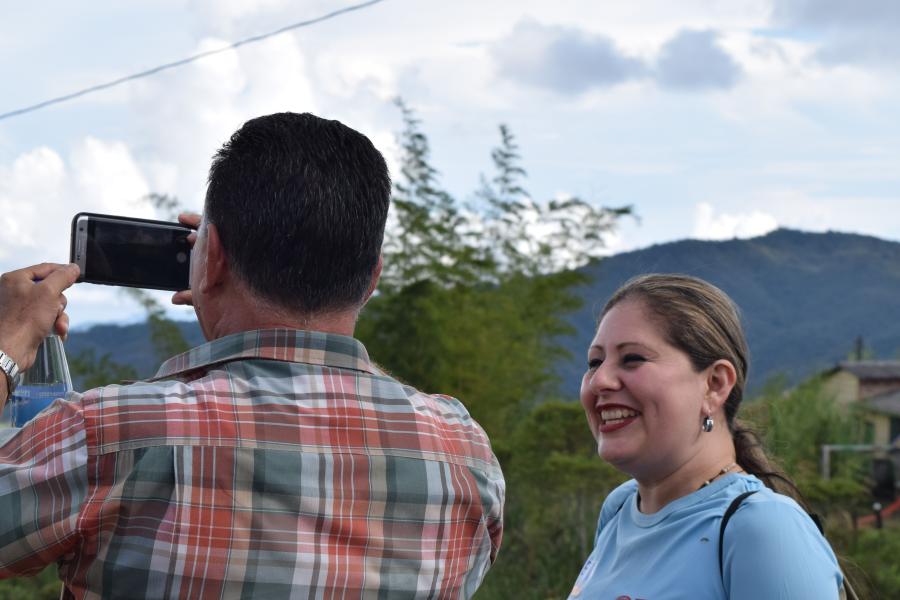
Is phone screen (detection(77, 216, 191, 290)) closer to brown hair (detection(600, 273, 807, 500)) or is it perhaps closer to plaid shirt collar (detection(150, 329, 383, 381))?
plaid shirt collar (detection(150, 329, 383, 381))

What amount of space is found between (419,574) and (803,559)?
64cm

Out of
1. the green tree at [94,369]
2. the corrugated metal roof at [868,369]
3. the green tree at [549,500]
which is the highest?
the green tree at [94,369]

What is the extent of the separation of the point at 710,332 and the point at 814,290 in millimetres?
26266

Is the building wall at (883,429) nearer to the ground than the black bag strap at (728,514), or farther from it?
nearer to the ground

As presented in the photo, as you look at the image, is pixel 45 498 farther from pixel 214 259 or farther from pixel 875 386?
pixel 875 386

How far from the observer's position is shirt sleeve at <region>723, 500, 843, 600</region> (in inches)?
69.4

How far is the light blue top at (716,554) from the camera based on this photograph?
5.82 feet

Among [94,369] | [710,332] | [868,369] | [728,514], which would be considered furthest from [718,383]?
[868,369]

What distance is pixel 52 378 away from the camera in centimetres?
166

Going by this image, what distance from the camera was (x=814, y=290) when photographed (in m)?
27.2

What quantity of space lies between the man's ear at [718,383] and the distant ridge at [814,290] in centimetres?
2097

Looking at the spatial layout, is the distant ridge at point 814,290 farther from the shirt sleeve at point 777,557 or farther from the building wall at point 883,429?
the shirt sleeve at point 777,557

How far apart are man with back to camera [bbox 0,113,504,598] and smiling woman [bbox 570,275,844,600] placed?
473 millimetres

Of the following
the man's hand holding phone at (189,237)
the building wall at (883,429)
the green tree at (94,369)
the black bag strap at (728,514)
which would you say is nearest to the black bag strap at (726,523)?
the black bag strap at (728,514)
